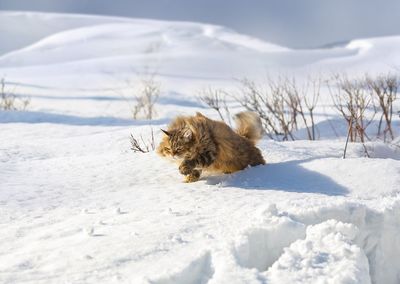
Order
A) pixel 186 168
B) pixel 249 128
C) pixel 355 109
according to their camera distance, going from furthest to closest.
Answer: pixel 355 109 → pixel 249 128 → pixel 186 168

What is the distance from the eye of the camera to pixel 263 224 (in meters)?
2.68

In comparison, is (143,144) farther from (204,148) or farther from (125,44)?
(125,44)

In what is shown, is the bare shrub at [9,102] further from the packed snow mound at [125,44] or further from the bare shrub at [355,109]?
the packed snow mound at [125,44]

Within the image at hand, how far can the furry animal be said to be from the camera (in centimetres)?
409

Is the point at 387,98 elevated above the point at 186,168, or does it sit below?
above

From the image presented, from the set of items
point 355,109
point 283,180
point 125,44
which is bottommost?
point 283,180

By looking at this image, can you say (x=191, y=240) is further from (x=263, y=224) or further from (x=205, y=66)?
(x=205, y=66)

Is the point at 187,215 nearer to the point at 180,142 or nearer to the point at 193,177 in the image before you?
the point at 193,177

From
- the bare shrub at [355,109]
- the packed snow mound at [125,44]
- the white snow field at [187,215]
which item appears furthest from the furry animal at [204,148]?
the packed snow mound at [125,44]

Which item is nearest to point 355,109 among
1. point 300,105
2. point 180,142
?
A: point 300,105

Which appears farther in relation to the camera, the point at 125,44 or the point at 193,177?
the point at 125,44

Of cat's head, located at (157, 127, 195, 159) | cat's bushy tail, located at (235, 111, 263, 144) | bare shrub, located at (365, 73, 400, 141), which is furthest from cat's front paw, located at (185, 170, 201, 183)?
bare shrub, located at (365, 73, 400, 141)

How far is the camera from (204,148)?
13.5 ft

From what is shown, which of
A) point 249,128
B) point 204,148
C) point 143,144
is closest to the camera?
point 204,148
